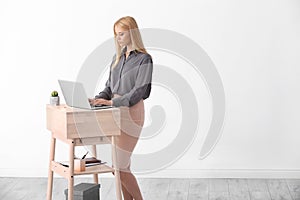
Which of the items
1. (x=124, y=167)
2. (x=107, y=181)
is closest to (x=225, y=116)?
(x=107, y=181)

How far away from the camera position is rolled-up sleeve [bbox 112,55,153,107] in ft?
12.5

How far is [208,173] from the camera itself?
520 cm

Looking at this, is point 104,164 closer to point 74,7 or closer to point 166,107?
point 166,107

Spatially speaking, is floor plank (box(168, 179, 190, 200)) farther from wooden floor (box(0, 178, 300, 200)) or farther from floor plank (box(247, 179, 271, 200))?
floor plank (box(247, 179, 271, 200))

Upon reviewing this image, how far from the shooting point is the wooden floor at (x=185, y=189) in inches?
182

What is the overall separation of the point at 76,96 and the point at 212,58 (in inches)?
68.4

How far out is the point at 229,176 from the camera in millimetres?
5172

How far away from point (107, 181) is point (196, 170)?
Answer: 0.80m

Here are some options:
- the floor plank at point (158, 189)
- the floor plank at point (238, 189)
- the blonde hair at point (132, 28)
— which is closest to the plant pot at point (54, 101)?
the blonde hair at point (132, 28)

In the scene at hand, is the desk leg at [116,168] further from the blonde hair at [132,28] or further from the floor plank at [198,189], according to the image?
the floor plank at [198,189]

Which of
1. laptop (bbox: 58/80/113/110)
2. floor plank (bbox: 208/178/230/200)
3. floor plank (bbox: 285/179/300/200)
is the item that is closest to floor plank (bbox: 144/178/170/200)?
floor plank (bbox: 208/178/230/200)

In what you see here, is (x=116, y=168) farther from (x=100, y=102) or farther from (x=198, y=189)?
(x=198, y=189)

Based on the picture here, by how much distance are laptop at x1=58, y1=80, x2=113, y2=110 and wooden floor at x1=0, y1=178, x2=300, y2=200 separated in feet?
3.64

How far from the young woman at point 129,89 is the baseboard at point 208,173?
129cm
